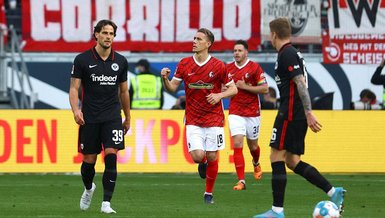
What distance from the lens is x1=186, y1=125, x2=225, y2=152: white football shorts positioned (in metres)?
15.7

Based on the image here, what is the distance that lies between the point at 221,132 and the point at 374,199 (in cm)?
224

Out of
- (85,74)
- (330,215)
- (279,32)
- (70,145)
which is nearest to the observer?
(330,215)

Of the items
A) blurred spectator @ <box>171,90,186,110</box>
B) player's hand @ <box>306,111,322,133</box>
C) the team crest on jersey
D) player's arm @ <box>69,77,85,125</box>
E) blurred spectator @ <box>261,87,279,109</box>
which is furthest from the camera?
blurred spectator @ <box>171,90,186,110</box>

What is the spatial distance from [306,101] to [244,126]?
20.5 feet

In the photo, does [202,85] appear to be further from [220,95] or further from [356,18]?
[356,18]

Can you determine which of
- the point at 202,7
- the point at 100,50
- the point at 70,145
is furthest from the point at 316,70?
the point at 100,50

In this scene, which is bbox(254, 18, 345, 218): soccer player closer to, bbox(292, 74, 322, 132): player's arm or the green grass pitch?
bbox(292, 74, 322, 132): player's arm

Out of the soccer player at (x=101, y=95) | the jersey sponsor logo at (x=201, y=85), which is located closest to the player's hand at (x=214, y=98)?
the jersey sponsor logo at (x=201, y=85)

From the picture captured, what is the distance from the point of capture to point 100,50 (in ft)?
45.4

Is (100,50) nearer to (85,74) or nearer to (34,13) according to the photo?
(85,74)

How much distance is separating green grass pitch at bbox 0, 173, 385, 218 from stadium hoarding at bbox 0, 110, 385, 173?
0.92 feet

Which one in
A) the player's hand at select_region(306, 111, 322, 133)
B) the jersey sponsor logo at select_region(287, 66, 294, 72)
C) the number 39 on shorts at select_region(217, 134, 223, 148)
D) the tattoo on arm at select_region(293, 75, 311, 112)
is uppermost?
the jersey sponsor logo at select_region(287, 66, 294, 72)


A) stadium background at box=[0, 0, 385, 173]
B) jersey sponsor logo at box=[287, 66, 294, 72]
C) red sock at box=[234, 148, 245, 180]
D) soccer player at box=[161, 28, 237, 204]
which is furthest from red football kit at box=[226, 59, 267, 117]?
stadium background at box=[0, 0, 385, 173]

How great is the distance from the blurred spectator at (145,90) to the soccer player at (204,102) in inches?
322
